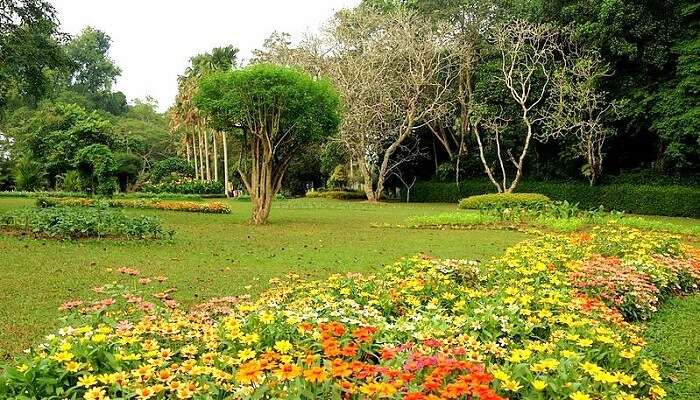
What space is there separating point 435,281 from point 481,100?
76.7 feet

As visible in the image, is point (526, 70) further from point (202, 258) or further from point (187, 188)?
point (202, 258)

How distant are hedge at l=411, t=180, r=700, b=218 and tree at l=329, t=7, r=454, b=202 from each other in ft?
14.8

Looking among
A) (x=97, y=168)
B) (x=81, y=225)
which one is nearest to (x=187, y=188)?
(x=97, y=168)

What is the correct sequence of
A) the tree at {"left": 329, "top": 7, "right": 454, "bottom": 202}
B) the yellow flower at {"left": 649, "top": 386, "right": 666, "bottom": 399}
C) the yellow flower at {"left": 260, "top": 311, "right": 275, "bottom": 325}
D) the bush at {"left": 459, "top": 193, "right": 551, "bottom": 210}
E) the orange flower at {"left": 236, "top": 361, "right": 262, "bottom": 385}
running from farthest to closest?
1. the tree at {"left": 329, "top": 7, "right": 454, "bottom": 202}
2. the bush at {"left": 459, "top": 193, "right": 551, "bottom": 210}
3. the yellow flower at {"left": 260, "top": 311, "right": 275, "bottom": 325}
4. the yellow flower at {"left": 649, "top": 386, "right": 666, "bottom": 399}
5. the orange flower at {"left": 236, "top": 361, "right": 262, "bottom": 385}

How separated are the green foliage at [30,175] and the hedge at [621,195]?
2310cm

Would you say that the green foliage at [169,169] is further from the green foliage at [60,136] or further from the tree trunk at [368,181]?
the tree trunk at [368,181]

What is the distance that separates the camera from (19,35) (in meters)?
15.1

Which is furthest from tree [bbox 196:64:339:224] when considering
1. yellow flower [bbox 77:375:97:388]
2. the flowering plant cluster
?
the flowering plant cluster

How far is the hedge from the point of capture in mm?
21172

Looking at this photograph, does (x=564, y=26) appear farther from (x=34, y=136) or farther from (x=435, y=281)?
(x=34, y=136)

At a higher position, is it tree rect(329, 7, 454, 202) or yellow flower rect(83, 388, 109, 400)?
tree rect(329, 7, 454, 202)

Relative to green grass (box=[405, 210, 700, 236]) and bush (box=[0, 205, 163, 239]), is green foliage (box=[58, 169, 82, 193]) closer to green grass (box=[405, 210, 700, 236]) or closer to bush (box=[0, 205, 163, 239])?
bush (box=[0, 205, 163, 239])

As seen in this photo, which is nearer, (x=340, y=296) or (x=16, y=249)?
(x=340, y=296)

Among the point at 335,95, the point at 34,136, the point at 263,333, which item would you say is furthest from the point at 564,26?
the point at 34,136
